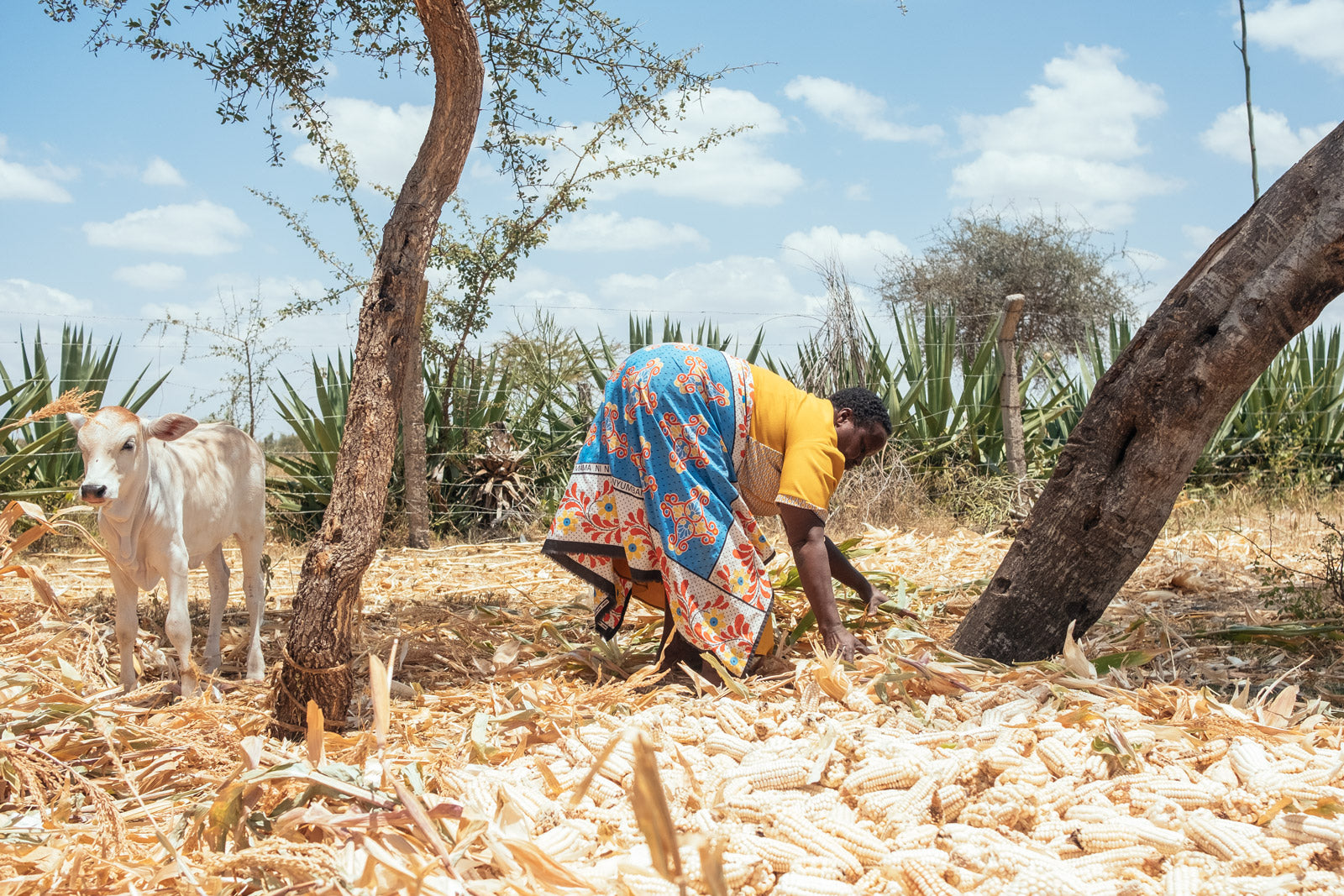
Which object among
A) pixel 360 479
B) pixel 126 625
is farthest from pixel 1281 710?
pixel 126 625

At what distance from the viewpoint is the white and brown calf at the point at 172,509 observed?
3.67 metres

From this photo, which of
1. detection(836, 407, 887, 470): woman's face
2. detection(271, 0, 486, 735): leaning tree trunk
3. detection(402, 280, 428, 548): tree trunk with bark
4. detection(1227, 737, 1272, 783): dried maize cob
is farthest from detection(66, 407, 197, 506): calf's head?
detection(402, 280, 428, 548): tree trunk with bark

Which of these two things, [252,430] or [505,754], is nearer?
[505,754]

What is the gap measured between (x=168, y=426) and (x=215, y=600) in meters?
1.03

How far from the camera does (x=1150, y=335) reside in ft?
10.7

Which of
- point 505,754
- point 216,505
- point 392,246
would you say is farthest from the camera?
point 216,505

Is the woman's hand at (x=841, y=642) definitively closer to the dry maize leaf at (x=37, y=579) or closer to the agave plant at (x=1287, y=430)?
the dry maize leaf at (x=37, y=579)

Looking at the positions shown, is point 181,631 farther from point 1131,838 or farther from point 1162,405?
point 1162,405

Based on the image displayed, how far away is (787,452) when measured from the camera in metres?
3.54

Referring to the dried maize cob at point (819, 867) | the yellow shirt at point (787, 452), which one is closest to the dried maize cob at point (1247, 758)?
the dried maize cob at point (819, 867)

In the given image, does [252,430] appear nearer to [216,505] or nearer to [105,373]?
[105,373]

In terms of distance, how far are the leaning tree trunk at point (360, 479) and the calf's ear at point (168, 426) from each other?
1.07 metres

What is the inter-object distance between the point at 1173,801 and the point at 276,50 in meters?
5.35

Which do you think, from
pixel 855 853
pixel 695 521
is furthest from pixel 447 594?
Answer: pixel 855 853
